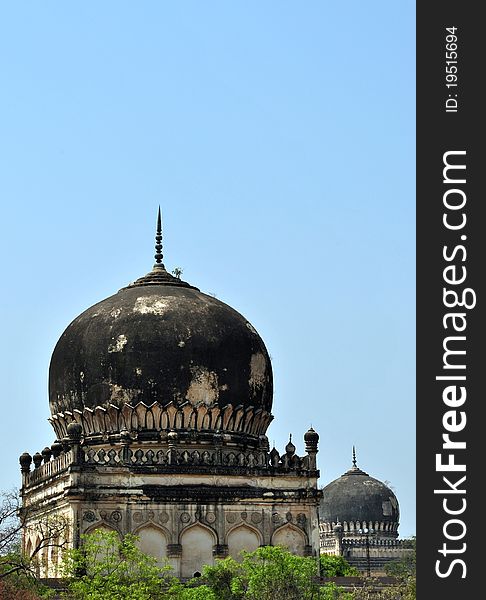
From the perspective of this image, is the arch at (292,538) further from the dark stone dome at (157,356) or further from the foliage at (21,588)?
the foliage at (21,588)

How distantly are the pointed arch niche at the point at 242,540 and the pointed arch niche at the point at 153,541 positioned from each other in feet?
5.18

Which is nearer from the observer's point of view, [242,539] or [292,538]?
[242,539]

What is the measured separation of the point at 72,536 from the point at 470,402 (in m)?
17.7

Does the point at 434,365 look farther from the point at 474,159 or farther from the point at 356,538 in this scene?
the point at 356,538

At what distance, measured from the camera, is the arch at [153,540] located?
32375 millimetres

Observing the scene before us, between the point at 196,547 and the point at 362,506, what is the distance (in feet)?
106

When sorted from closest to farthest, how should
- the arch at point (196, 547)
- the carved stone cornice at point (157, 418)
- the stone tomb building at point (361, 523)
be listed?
the arch at point (196, 547) < the carved stone cornice at point (157, 418) < the stone tomb building at point (361, 523)

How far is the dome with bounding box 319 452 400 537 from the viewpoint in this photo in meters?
64.1

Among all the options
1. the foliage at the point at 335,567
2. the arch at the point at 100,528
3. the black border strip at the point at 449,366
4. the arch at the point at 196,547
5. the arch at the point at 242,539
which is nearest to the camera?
the black border strip at the point at 449,366

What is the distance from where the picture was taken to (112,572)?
91.3 ft

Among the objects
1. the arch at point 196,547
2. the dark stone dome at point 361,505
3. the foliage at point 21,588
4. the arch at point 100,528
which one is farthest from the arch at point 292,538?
the dark stone dome at point 361,505

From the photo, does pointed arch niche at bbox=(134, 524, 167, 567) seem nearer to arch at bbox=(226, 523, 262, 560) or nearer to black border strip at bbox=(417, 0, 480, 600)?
arch at bbox=(226, 523, 262, 560)

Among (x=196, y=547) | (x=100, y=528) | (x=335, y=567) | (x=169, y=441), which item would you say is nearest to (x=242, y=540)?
(x=196, y=547)

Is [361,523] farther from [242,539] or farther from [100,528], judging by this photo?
[100,528]
